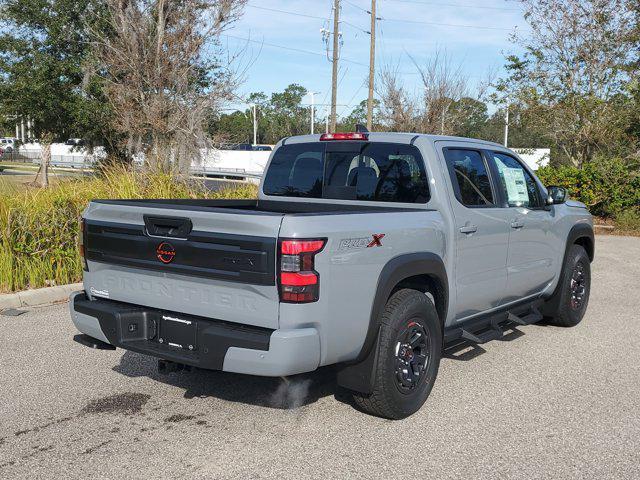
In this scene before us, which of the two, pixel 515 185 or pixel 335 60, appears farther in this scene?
pixel 335 60

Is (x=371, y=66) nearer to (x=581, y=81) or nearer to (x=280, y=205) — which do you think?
(x=581, y=81)

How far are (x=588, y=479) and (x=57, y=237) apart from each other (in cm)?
656

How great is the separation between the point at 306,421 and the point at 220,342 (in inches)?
40.3

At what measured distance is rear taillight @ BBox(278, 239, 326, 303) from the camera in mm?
3443

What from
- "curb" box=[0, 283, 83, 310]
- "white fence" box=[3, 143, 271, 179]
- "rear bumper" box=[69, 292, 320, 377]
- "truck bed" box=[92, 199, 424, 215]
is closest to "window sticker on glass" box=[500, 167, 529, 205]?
"truck bed" box=[92, 199, 424, 215]

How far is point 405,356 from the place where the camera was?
167 inches

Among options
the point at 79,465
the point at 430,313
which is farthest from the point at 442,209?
the point at 79,465

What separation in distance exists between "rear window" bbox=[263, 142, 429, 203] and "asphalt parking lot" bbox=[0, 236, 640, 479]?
4.86 feet

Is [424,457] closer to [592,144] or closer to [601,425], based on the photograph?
[601,425]

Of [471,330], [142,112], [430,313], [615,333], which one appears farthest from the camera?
[142,112]

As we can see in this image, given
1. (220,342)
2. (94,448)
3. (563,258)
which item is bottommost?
(94,448)

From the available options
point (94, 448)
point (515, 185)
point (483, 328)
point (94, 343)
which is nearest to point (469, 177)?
point (515, 185)

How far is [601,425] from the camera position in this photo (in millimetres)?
4254

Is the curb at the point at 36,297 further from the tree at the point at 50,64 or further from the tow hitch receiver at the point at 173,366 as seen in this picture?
the tree at the point at 50,64
